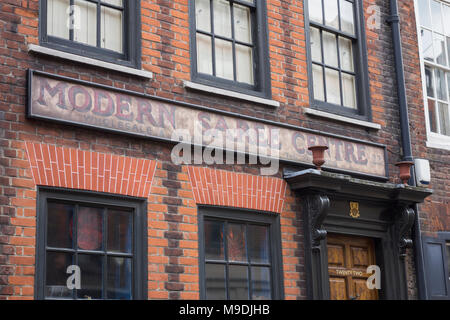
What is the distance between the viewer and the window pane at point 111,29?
7.26m

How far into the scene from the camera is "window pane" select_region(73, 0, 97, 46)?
7.06m

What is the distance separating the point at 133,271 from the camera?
6828 mm

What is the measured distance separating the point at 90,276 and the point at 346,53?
4.71 meters

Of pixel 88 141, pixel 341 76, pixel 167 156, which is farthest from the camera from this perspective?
pixel 341 76

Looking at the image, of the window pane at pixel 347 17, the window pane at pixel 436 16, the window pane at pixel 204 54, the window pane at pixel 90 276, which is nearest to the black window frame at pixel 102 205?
the window pane at pixel 90 276

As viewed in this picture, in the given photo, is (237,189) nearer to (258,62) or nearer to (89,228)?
(258,62)

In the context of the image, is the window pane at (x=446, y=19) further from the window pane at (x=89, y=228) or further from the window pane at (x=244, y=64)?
the window pane at (x=89, y=228)

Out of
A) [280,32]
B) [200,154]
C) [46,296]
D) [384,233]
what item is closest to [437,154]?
[384,233]

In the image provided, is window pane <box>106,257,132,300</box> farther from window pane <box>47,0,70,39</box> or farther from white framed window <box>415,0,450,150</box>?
white framed window <box>415,0,450,150</box>

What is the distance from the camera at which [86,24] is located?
281 inches

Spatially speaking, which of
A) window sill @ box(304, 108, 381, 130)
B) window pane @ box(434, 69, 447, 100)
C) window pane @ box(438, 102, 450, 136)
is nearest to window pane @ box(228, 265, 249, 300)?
window sill @ box(304, 108, 381, 130)

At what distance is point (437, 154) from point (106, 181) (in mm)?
5160

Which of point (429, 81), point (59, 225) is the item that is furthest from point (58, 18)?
point (429, 81)
